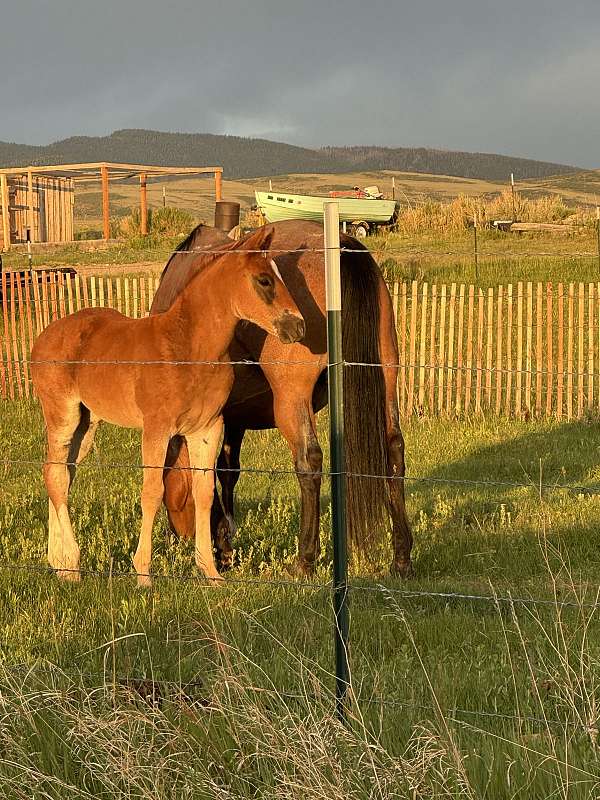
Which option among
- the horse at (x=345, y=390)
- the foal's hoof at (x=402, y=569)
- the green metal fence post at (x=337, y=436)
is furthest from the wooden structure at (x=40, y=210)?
the green metal fence post at (x=337, y=436)

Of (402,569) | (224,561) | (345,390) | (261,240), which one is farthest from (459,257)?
(261,240)

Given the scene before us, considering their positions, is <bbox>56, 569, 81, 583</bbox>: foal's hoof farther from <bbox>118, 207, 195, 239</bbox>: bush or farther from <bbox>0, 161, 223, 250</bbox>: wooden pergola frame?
<bbox>118, 207, 195, 239</bbox>: bush

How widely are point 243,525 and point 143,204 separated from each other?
25.4 m

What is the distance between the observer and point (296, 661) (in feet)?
13.7

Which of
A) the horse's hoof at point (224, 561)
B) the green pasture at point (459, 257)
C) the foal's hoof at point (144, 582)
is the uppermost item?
the green pasture at point (459, 257)

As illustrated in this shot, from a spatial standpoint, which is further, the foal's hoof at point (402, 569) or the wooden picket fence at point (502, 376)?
the wooden picket fence at point (502, 376)

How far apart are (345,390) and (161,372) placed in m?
1.31

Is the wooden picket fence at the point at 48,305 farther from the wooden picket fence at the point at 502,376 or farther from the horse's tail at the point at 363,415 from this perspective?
the horse's tail at the point at 363,415

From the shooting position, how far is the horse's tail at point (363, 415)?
6.84 metres

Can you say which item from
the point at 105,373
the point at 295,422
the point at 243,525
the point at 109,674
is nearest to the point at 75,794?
the point at 109,674

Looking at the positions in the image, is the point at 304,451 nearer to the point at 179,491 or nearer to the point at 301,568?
the point at 301,568

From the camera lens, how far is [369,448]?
6.90m

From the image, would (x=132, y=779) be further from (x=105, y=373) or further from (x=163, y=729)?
(x=105, y=373)

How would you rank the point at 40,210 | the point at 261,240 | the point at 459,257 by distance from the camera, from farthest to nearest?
1. the point at 40,210
2. the point at 459,257
3. the point at 261,240
